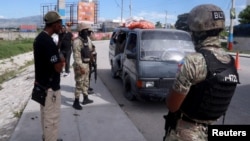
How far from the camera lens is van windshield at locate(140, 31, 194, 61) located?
7121 millimetres

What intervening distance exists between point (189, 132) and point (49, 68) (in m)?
2.18

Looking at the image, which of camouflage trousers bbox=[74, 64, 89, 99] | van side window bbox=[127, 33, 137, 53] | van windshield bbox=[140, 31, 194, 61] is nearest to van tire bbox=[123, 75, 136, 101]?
van side window bbox=[127, 33, 137, 53]

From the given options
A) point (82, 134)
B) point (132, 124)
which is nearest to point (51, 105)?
point (82, 134)

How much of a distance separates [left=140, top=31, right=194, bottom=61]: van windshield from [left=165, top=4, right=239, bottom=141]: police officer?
4.55 m

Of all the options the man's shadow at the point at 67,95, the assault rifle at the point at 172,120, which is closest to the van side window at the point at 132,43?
the man's shadow at the point at 67,95

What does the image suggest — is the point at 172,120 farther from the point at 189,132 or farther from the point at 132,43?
the point at 132,43

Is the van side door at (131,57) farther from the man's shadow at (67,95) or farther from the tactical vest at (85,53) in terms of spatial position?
the man's shadow at (67,95)

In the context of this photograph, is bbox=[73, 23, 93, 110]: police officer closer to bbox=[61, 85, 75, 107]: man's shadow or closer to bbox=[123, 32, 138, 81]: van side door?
bbox=[61, 85, 75, 107]: man's shadow

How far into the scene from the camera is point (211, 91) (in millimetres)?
2303

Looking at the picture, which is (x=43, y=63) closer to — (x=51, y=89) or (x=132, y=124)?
(x=51, y=89)

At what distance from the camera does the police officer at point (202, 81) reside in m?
2.29

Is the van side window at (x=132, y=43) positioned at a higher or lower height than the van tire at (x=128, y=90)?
higher

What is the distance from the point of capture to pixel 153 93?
6559mm

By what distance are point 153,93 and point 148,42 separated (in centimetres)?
143
